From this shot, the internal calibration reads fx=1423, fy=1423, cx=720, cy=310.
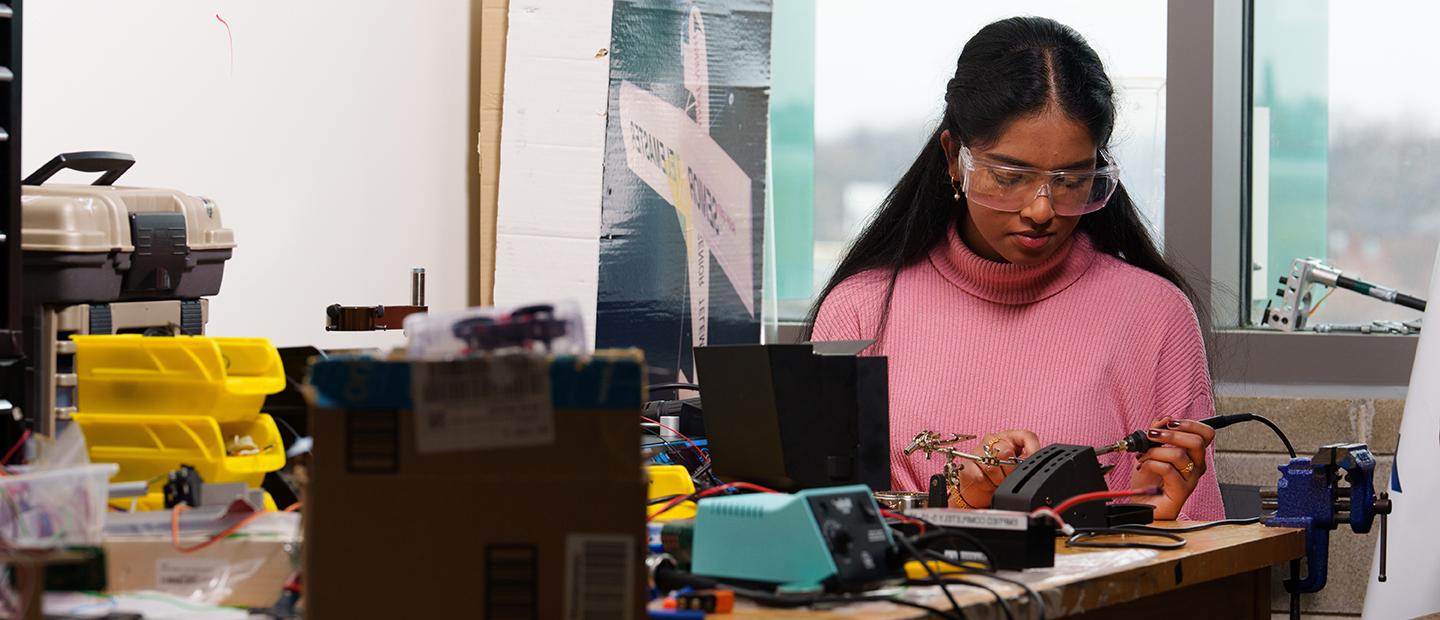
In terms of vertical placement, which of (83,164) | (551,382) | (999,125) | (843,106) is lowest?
(551,382)

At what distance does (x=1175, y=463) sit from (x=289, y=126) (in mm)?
1848

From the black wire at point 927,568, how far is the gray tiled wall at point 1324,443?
2.07m

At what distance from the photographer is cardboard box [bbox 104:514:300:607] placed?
112 centimetres

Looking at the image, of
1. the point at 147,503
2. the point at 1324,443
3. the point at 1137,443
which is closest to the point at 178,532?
the point at 147,503

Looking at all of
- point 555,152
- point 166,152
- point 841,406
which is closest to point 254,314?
point 166,152

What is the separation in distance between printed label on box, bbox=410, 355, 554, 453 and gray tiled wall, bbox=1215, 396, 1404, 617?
7.98 feet

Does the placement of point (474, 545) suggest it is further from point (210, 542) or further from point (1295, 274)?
point (1295, 274)

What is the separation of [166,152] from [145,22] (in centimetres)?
22

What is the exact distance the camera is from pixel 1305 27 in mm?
3367

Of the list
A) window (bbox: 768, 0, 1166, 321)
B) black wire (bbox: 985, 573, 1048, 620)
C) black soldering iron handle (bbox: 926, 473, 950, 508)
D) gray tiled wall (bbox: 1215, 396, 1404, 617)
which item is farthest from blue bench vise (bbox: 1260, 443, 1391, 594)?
window (bbox: 768, 0, 1166, 321)

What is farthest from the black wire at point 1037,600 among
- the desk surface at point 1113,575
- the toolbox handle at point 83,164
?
the toolbox handle at point 83,164

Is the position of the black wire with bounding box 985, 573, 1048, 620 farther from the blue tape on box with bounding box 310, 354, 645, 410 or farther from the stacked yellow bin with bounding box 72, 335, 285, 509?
the stacked yellow bin with bounding box 72, 335, 285, 509

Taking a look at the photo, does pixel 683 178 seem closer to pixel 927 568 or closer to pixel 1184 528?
pixel 1184 528

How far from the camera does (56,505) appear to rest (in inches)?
43.4
